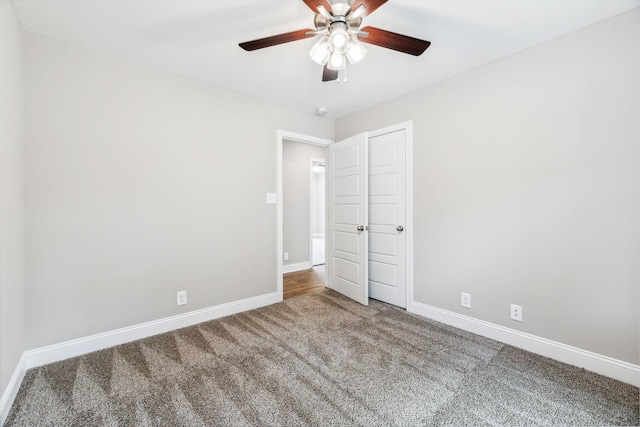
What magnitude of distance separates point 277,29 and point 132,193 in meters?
1.83

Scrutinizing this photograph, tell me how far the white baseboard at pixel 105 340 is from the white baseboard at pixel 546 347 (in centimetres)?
213

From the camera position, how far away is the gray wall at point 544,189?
5.88 feet

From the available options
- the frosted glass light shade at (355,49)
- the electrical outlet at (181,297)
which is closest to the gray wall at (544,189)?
the frosted glass light shade at (355,49)

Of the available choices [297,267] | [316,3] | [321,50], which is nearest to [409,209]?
[321,50]

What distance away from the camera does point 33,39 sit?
196cm

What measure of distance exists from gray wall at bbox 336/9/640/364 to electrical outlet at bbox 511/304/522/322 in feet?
0.15

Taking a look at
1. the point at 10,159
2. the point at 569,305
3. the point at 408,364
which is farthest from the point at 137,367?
the point at 569,305

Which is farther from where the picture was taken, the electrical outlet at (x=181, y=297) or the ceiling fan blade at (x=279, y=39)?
the electrical outlet at (x=181, y=297)

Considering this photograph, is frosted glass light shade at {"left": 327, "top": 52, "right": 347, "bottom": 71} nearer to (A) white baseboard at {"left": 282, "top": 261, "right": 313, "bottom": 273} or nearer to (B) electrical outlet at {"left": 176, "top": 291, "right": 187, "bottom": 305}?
(B) electrical outlet at {"left": 176, "top": 291, "right": 187, "bottom": 305}

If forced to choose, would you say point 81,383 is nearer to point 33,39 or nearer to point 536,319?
point 33,39

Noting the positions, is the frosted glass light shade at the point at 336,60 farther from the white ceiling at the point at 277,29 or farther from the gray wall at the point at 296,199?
the gray wall at the point at 296,199

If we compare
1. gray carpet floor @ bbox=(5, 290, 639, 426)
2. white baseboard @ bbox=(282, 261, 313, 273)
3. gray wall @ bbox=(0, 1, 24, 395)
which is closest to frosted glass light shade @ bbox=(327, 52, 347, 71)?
gray wall @ bbox=(0, 1, 24, 395)

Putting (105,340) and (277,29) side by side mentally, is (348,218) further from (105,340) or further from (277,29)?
(105,340)

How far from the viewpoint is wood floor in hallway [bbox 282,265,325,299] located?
370cm
